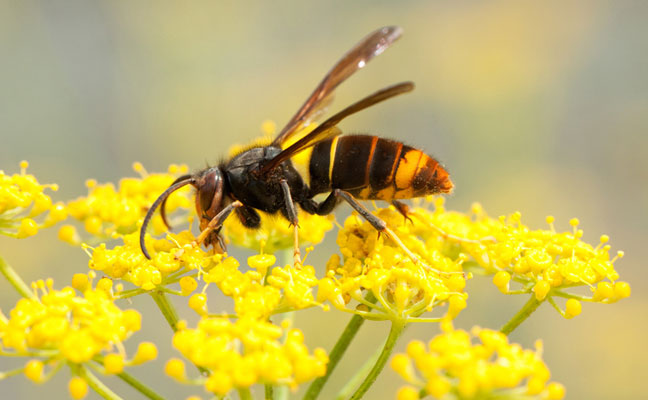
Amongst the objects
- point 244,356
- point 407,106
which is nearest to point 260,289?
point 244,356

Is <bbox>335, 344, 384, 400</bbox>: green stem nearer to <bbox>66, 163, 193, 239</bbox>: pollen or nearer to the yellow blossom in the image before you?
the yellow blossom

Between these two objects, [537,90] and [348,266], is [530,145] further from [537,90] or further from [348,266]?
[348,266]

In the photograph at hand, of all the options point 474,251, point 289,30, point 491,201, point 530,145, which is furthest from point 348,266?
point 289,30

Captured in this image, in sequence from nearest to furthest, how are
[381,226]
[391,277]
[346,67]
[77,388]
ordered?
[77,388] < [391,277] < [381,226] < [346,67]

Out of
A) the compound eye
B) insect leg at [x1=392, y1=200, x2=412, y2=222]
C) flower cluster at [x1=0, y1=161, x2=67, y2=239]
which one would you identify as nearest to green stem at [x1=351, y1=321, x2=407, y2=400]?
insect leg at [x1=392, y1=200, x2=412, y2=222]

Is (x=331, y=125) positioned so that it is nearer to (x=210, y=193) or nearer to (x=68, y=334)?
(x=210, y=193)
